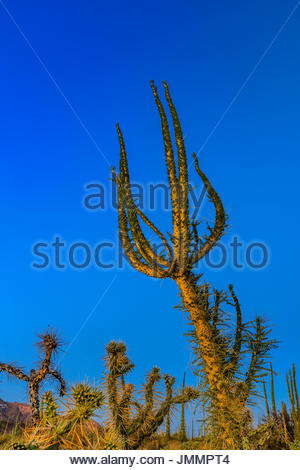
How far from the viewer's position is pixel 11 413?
52.3 feet

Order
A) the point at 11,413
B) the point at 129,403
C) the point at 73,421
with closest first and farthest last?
the point at 73,421
the point at 129,403
the point at 11,413

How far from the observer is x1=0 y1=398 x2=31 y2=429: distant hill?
48.9 feet

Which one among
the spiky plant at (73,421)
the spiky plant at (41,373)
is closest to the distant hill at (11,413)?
the spiky plant at (41,373)

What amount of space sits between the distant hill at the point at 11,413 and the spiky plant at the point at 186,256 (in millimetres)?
12149

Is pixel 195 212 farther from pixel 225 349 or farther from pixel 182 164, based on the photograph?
pixel 225 349

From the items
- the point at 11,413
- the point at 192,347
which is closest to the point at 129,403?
the point at 192,347

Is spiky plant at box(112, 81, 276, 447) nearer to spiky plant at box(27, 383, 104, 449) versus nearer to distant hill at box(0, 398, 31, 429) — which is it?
spiky plant at box(27, 383, 104, 449)

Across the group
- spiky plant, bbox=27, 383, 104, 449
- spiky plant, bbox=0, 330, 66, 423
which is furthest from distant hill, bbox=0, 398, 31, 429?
spiky plant, bbox=27, 383, 104, 449

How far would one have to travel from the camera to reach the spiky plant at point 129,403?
642 cm

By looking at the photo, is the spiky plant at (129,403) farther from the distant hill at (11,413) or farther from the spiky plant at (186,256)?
the distant hill at (11,413)

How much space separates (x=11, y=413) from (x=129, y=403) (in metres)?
11.6

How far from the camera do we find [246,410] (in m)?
5.35

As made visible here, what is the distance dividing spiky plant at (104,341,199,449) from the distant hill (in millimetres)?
9280

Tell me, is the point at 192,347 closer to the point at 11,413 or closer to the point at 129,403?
the point at 129,403
